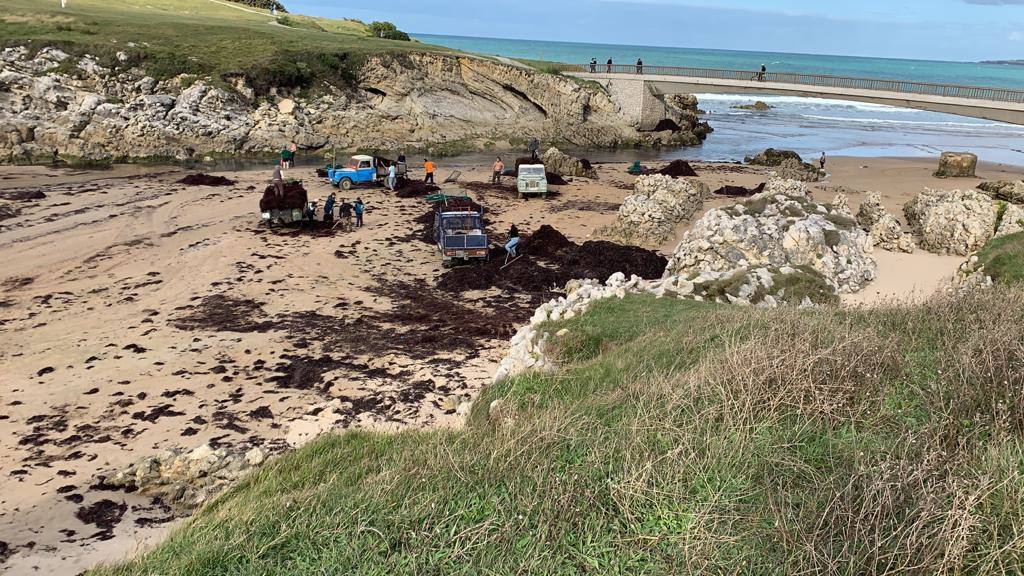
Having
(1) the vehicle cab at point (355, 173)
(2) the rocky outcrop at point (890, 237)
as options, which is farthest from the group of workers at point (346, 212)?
(2) the rocky outcrop at point (890, 237)

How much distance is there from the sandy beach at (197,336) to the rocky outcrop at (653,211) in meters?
0.84

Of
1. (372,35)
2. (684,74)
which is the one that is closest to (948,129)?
(684,74)

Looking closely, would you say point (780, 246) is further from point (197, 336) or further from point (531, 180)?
point (197, 336)

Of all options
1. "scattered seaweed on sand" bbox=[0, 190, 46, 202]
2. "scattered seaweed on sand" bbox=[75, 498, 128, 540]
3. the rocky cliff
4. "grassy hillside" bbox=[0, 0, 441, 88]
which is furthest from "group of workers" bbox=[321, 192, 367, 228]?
"grassy hillside" bbox=[0, 0, 441, 88]

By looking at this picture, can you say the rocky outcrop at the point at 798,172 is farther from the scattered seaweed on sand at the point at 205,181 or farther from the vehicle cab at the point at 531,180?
the scattered seaweed on sand at the point at 205,181

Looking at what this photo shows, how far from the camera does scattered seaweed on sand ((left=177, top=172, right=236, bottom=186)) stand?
3198cm

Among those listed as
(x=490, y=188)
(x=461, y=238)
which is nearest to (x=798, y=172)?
(x=490, y=188)

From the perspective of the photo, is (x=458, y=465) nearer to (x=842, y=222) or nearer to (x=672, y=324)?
(x=672, y=324)

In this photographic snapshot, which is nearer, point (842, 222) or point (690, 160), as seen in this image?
point (842, 222)

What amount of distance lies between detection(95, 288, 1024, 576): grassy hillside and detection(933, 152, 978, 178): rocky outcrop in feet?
130

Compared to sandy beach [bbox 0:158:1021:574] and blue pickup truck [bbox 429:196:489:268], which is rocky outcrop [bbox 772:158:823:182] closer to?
sandy beach [bbox 0:158:1021:574]

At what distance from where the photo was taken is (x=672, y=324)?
40.9 ft

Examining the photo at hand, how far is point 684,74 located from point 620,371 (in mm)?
53388

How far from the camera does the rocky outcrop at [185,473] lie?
9539 mm
